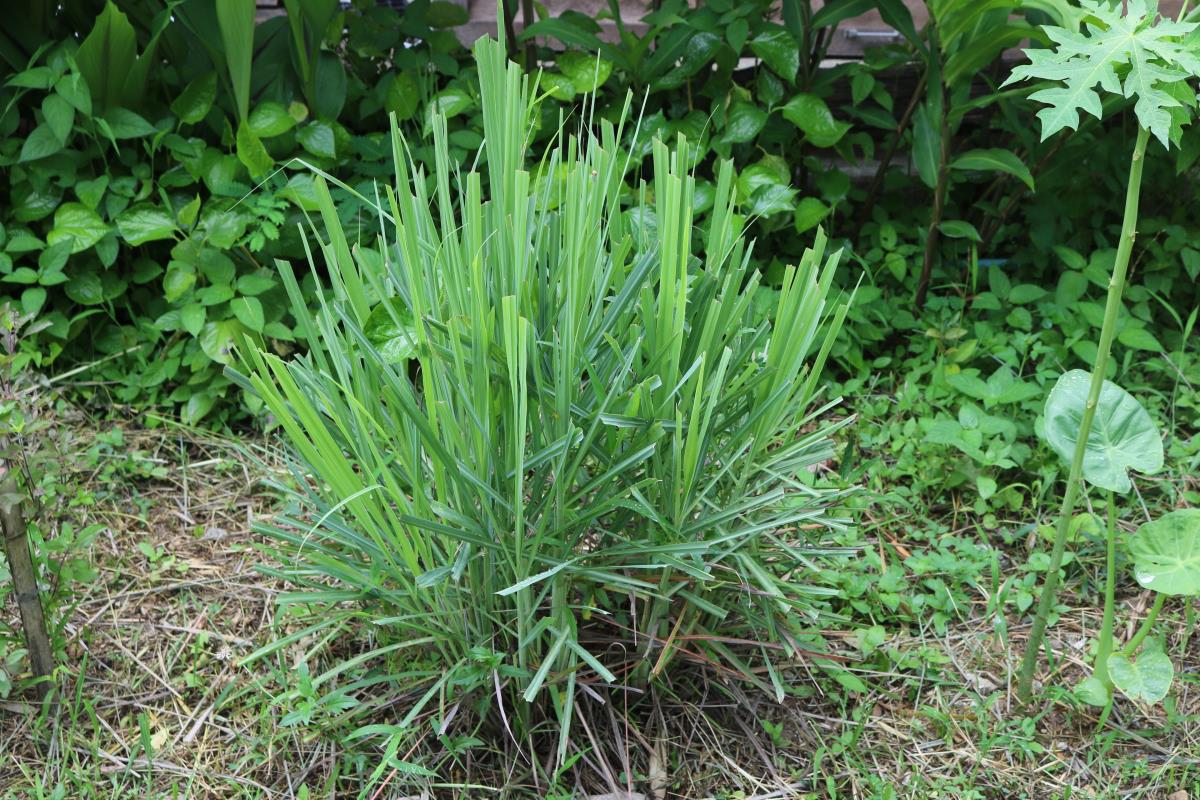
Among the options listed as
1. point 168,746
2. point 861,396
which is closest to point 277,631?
point 168,746

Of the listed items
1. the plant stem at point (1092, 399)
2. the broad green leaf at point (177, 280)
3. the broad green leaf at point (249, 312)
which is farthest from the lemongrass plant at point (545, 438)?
the broad green leaf at point (177, 280)

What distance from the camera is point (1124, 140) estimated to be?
223 centimetres

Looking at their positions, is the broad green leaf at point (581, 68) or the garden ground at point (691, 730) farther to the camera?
the broad green leaf at point (581, 68)

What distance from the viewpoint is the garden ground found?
1347 mm

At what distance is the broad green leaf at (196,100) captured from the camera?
204 cm

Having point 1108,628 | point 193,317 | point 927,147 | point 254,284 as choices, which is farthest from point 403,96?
point 1108,628

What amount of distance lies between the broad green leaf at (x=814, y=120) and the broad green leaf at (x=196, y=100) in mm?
1116

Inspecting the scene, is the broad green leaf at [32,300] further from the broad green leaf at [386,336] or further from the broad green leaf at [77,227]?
the broad green leaf at [386,336]

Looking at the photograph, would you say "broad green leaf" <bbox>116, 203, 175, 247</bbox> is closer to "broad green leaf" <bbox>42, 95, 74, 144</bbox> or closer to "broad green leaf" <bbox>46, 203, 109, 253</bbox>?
"broad green leaf" <bbox>46, 203, 109, 253</bbox>

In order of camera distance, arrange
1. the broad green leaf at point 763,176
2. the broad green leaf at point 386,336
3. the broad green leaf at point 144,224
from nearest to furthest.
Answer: the broad green leaf at point 386,336 < the broad green leaf at point 144,224 < the broad green leaf at point 763,176

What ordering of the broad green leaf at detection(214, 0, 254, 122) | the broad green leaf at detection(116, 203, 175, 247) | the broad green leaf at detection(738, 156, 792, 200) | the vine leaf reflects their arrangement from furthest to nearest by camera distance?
the broad green leaf at detection(738, 156, 792, 200) < the broad green leaf at detection(116, 203, 175, 247) < the broad green leaf at detection(214, 0, 254, 122) < the vine leaf

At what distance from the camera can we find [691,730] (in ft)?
4.60

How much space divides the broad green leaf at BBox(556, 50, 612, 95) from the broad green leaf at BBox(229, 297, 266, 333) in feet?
2.44

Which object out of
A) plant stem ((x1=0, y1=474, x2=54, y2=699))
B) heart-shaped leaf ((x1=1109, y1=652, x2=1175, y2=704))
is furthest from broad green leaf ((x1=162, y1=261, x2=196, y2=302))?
heart-shaped leaf ((x1=1109, y1=652, x2=1175, y2=704))
